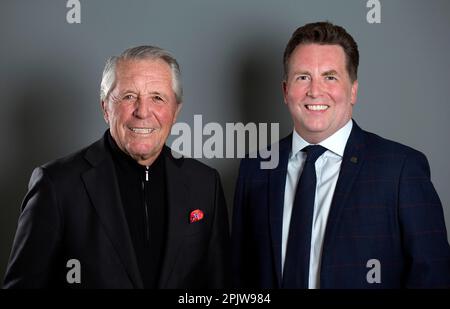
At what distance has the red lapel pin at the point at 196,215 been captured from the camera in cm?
244

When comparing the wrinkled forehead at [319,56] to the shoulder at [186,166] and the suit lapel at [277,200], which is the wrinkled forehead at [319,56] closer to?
the suit lapel at [277,200]

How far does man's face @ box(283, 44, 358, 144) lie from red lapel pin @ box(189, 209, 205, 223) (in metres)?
0.50

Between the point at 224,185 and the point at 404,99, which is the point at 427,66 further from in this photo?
the point at 224,185

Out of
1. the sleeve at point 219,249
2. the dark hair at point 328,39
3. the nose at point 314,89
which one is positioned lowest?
the sleeve at point 219,249

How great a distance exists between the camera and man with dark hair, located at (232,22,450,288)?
2303mm

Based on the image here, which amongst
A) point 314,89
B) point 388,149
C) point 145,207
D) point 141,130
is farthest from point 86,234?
point 388,149

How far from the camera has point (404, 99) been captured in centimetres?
321

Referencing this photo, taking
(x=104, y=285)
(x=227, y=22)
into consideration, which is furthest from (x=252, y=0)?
(x=104, y=285)

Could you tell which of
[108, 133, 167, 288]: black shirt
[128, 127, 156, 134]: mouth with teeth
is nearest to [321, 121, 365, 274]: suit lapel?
[108, 133, 167, 288]: black shirt

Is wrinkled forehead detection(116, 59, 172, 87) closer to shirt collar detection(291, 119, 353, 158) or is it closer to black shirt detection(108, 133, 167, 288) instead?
black shirt detection(108, 133, 167, 288)

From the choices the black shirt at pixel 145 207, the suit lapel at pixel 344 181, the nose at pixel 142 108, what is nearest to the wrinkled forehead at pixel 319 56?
the suit lapel at pixel 344 181

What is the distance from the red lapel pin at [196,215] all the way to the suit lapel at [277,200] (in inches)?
10.4

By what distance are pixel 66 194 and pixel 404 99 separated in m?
1.77
